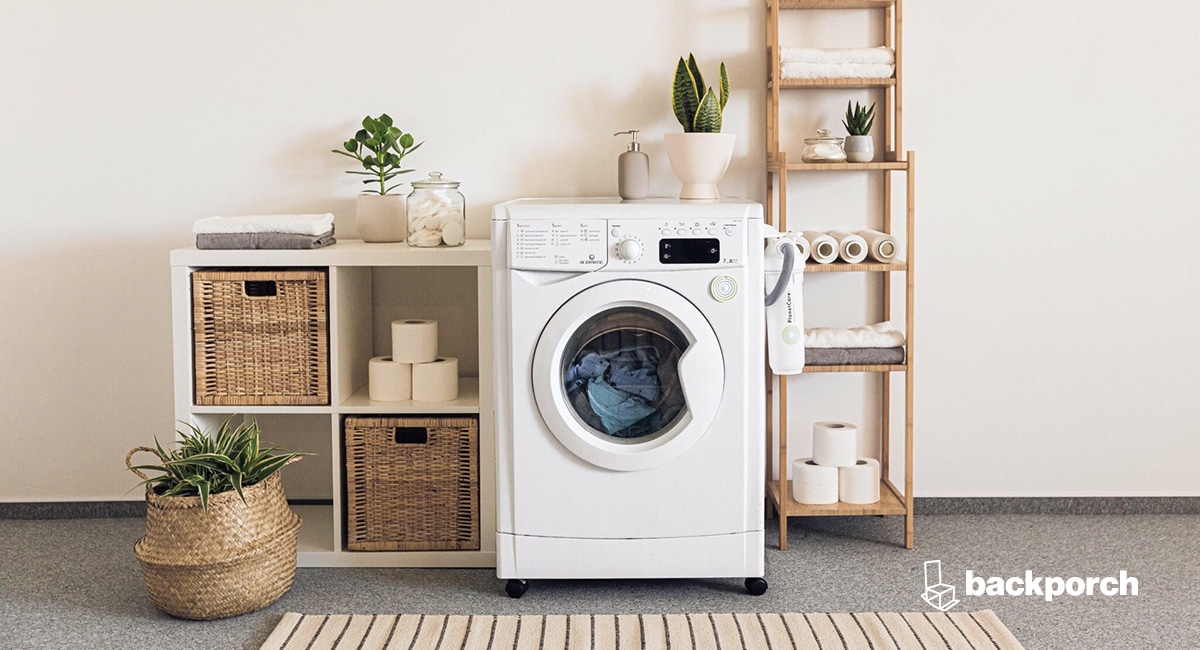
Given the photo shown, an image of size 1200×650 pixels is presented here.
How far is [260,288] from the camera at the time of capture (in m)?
2.64

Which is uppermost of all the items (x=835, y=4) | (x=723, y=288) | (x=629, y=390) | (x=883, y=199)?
(x=835, y=4)

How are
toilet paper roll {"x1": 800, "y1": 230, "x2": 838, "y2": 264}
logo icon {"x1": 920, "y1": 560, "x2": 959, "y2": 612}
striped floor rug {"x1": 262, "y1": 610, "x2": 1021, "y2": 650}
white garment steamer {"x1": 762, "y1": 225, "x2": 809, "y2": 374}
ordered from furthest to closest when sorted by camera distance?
toilet paper roll {"x1": 800, "y1": 230, "x2": 838, "y2": 264} → white garment steamer {"x1": 762, "y1": 225, "x2": 809, "y2": 374} → logo icon {"x1": 920, "y1": 560, "x2": 959, "y2": 612} → striped floor rug {"x1": 262, "y1": 610, "x2": 1021, "y2": 650}

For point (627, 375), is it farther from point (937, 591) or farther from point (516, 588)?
point (937, 591)

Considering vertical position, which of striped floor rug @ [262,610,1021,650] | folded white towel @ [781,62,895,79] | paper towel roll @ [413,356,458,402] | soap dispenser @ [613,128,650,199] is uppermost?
folded white towel @ [781,62,895,79]

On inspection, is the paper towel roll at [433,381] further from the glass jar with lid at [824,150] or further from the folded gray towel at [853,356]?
the glass jar with lid at [824,150]

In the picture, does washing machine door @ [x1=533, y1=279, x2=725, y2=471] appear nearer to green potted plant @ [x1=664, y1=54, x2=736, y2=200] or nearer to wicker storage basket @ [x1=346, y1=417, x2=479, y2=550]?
wicker storage basket @ [x1=346, y1=417, x2=479, y2=550]

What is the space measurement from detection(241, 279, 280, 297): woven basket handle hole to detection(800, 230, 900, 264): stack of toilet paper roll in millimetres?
1279

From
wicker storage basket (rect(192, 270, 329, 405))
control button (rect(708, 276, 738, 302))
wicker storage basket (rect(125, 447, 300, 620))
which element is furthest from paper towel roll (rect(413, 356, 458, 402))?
control button (rect(708, 276, 738, 302))

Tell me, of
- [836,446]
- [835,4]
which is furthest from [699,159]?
[836,446]

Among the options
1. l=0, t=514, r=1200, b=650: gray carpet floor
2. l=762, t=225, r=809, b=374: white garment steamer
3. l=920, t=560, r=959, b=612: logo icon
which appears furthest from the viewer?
l=762, t=225, r=809, b=374: white garment steamer

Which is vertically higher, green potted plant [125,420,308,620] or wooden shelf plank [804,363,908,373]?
wooden shelf plank [804,363,908,373]

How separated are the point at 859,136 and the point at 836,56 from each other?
0.67 ft

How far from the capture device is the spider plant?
7.63ft

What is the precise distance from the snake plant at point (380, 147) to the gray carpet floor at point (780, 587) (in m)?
1.02
